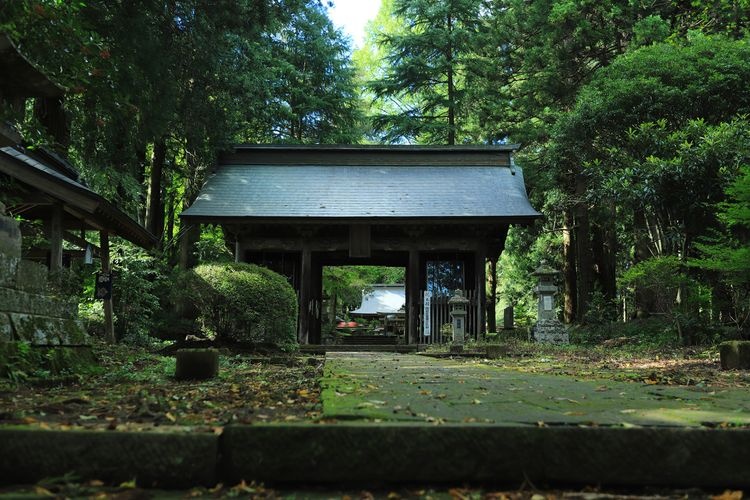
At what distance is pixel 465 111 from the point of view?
20531mm

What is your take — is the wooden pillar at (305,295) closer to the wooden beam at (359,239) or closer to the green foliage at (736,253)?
the wooden beam at (359,239)

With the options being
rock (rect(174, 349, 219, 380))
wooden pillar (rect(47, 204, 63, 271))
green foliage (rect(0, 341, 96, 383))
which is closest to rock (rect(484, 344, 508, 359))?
rock (rect(174, 349, 219, 380))

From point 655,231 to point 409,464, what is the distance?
1360cm

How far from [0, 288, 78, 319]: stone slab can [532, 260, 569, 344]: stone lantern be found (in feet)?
33.6

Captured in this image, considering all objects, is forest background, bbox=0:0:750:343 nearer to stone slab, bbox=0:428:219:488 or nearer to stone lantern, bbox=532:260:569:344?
stone lantern, bbox=532:260:569:344

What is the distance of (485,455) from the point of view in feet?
6.15

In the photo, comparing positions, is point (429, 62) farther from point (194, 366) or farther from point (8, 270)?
point (8, 270)

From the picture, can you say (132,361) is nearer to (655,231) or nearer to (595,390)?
(595,390)

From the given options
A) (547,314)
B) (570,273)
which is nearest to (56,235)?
(547,314)

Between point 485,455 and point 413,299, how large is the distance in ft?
37.4

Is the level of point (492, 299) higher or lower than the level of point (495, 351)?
higher

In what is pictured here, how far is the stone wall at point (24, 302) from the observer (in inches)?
153

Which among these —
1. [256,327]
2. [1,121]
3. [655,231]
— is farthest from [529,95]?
[1,121]

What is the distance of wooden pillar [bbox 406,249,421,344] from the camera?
43.1ft
